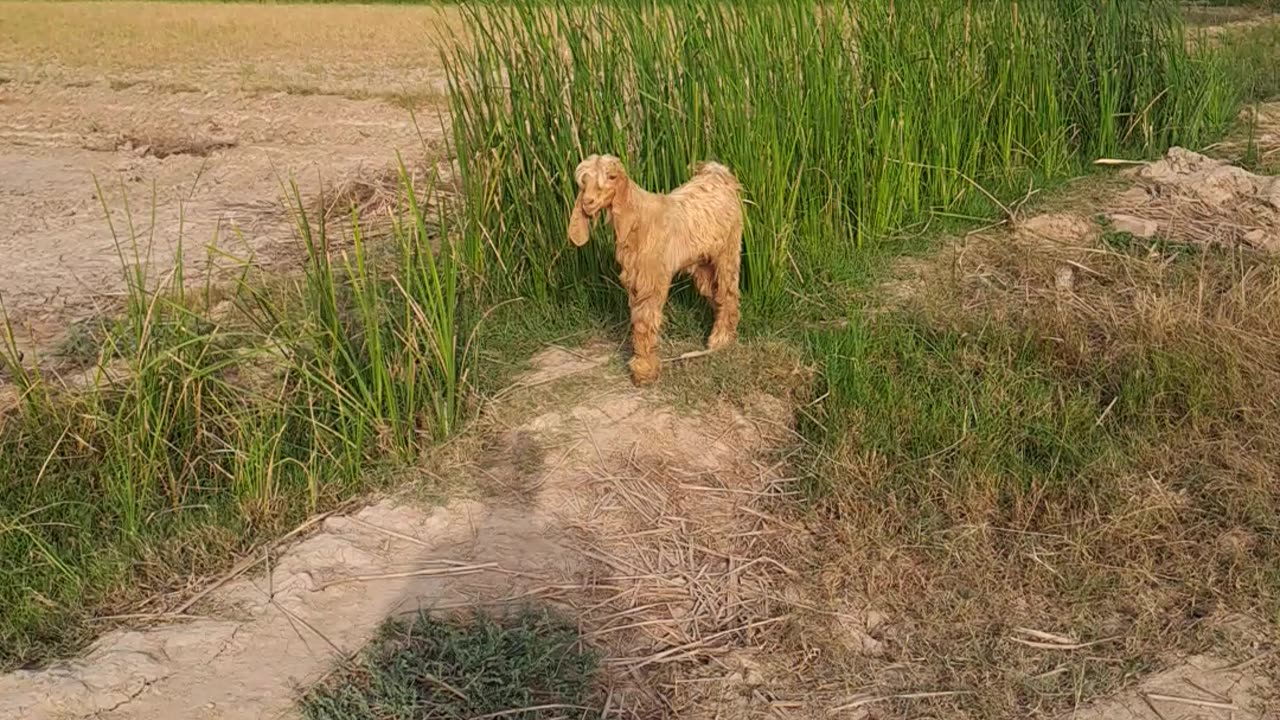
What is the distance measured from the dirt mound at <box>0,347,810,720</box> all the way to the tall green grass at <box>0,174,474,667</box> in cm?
22

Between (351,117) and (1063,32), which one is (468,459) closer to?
(1063,32)

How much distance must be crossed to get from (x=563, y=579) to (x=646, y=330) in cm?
87

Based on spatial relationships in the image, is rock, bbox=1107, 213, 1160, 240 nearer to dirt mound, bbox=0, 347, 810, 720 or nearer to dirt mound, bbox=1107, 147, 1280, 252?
dirt mound, bbox=1107, 147, 1280, 252

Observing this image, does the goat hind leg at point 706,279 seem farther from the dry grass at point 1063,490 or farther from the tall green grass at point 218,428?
the tall green grass at point 218,428

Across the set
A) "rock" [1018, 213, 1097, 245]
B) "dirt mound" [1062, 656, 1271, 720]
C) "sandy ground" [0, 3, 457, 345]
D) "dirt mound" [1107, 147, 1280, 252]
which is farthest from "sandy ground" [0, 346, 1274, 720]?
"dirt mound" [1107, 147, 1280, 252]

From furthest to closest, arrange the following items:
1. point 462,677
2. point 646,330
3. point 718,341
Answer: point 718,341 < point 646,330 < point 462,677

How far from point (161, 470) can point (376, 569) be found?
0.84 meters

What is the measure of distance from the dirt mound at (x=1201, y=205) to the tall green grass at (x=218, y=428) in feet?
9.31

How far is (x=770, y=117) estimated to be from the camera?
4371mm

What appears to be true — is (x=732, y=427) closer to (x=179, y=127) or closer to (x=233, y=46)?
(x=179, y=127)

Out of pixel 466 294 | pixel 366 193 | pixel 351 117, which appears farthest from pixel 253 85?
pixel 466 294

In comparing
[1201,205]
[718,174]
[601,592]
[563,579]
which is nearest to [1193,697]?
[601,592]

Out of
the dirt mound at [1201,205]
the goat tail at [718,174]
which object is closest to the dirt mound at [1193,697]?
the goat tail at [718,174]

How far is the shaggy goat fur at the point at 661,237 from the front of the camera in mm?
3293
